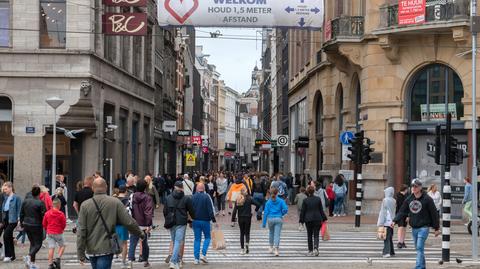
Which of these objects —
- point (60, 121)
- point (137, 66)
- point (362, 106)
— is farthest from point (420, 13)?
point (137, 66)

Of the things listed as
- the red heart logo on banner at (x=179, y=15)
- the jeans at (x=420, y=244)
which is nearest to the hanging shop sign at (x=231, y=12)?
the red heart logo on banner at (x=179, y=15)

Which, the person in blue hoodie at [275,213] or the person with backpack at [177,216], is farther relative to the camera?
the person in blue hoodie at [275,213]

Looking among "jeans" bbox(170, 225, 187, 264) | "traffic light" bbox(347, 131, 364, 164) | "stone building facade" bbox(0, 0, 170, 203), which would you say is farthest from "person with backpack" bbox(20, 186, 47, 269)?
"stone building facade" bbox(0, 0, 170, 203)

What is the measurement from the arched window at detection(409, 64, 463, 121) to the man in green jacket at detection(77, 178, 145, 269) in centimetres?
2287

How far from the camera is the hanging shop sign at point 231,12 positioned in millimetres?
28422

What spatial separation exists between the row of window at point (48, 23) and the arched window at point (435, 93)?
1343 centimetres

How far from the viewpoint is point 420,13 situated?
31.2 m

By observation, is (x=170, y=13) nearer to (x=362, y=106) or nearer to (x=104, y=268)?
(x=362, y=106)

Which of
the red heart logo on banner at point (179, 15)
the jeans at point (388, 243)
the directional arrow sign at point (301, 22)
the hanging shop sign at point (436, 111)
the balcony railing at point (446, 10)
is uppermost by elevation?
the balcony railing at point (446, 10)

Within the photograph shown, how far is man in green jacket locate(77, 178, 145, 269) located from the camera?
10.5 meters

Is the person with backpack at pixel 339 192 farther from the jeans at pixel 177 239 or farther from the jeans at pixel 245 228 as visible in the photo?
the jeans at pixel 177 239

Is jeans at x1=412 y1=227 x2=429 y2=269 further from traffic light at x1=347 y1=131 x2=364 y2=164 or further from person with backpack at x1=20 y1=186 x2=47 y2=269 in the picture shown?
traffic light at x1=347 y1=131 x2=364 y2=164

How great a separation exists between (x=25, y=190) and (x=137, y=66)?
1610cm

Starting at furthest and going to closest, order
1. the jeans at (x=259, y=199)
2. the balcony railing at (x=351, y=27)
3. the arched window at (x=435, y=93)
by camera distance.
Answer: the balcony railing at (x=351, y=27) → the arched window at (x=435, y=93) → the jeans at (x=259, y=199)
